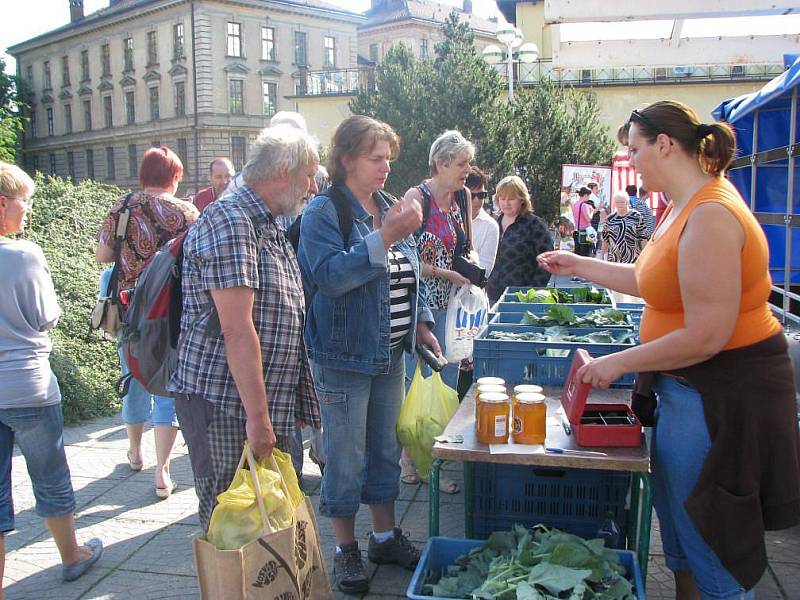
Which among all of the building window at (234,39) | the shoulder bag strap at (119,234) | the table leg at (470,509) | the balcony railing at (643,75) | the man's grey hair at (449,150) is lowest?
the table leg at (470,509)

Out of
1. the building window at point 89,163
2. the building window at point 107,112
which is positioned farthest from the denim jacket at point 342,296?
the building window at point 89,163

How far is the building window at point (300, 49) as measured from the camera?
183 feet

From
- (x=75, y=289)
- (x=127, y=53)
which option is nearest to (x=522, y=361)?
(x=75, y=289)

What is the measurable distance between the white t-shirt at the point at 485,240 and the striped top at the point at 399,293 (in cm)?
215

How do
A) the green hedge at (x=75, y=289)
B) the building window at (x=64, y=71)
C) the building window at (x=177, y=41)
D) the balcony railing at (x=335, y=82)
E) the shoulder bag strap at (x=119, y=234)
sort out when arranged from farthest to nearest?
the building window at (x=64, y=71), the building window at (x=177, y=41), the balcony railing at (x=335, y=82), the green hedge at (x=75, y=289), the shoulder bag strap at (x=119, y=234)

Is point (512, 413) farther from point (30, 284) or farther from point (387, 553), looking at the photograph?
point (30, 284)

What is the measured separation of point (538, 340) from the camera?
326cm

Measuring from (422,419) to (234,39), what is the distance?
54225 millimetres

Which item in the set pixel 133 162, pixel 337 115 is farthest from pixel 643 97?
pixel 133 162

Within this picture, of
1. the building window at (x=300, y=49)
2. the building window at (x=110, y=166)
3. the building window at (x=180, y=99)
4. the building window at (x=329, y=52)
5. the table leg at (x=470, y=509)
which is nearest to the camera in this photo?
the table leg at (x=470, y=509)

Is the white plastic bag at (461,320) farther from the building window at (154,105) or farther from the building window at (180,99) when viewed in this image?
the building window at (154,105)

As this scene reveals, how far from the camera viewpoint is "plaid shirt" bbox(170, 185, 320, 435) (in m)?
2.37

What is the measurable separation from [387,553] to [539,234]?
9.88 feet

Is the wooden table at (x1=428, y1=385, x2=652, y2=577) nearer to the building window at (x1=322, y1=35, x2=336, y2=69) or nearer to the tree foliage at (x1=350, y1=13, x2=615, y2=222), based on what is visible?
the tree foliage at (x1=350, y1=13, x2=615, y2=222)
